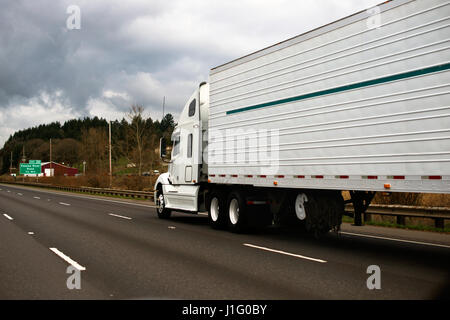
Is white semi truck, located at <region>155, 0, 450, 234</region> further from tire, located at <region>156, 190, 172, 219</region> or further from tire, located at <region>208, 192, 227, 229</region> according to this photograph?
tire, located at <region>156, 190, 172, 219</region>

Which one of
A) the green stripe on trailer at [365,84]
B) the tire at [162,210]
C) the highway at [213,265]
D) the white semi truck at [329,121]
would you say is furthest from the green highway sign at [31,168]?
the green stripe on trailer at [365,84]

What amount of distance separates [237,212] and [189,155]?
3284mm

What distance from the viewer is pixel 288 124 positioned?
9.89m

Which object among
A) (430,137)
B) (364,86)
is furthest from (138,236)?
(430,137)

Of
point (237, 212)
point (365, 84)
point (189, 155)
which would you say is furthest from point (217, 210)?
point (365, 84)

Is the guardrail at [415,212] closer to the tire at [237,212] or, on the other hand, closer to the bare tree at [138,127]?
the tire at [237,212]

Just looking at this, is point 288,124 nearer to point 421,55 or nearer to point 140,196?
point 421,55

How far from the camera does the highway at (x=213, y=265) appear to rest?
5.77 metres

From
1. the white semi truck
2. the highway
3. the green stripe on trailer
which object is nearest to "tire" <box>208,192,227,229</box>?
the white semi truck

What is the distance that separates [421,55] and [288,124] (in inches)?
133

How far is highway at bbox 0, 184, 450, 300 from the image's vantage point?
5.77 m

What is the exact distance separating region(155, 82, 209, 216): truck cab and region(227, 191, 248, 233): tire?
1923 millimetres

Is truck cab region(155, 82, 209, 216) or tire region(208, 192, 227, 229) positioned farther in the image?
truck cab region(155, 82, 209, 216)

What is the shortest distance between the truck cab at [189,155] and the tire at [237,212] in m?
1.92
